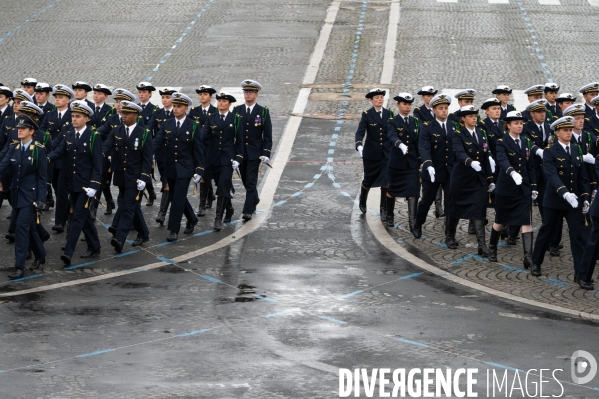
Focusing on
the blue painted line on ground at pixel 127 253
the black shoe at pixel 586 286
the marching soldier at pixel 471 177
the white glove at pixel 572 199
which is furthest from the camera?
the marching soldier at pixel 471 177

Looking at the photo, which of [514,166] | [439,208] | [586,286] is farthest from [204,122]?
[586,286]

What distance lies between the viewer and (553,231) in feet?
48.8

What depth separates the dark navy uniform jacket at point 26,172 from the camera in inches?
579

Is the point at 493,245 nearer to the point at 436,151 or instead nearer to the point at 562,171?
the point at 562,171

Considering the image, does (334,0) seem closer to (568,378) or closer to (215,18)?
(215,18)

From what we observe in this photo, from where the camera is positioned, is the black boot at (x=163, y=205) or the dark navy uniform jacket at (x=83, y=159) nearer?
the dark navy uniform jacket at (x=83, y=159)

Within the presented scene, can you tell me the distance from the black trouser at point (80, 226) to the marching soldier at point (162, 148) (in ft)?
7.22

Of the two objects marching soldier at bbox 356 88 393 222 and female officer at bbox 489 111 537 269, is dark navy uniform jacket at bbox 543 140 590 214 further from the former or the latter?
marching soldier at bbox 356 88 393 222

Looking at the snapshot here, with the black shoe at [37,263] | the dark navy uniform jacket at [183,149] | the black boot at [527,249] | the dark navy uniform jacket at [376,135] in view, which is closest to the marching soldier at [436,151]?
the dark navy uniform jacket at [376,135]

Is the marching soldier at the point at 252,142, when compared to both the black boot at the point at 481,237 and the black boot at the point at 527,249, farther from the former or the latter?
the black boot at the point at 527,249

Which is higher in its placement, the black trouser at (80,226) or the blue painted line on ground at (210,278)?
the black trouser at (80,226)

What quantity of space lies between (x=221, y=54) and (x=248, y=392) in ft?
77.2

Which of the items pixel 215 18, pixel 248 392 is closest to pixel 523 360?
pixel 248 392

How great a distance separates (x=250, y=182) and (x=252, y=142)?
69 centimetres
